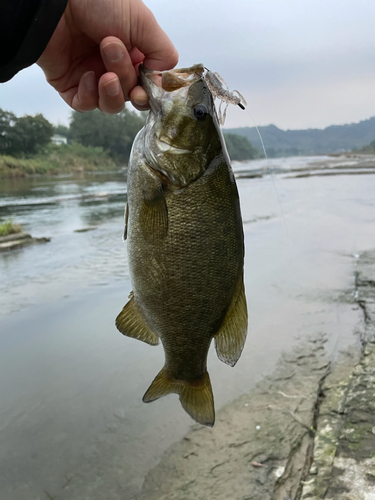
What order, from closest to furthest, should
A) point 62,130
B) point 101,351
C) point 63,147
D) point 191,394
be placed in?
point 191,394 → point 101,351 → point 63,147 → point 62,130

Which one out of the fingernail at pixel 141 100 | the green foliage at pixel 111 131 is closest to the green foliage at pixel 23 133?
the green foliage at pixel 111 131

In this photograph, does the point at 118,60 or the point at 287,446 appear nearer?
the point at 118,60

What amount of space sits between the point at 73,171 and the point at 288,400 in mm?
45370

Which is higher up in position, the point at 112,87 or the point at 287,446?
the point at 112,87

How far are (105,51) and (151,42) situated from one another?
13.8 inches

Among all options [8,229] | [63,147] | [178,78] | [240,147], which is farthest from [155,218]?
[240,147]

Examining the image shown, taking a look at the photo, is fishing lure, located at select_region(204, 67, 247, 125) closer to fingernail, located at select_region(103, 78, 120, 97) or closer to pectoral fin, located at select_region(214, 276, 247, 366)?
fingernail, located at select_region(103, 78, 120, 97)

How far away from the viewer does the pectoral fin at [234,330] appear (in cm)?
172

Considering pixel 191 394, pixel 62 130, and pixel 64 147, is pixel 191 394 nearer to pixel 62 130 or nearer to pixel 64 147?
pixel 64 147

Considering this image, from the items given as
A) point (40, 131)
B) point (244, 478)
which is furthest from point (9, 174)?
point (244, 478)

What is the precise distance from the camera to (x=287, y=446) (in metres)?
3.11

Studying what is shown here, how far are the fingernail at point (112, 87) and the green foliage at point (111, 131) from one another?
4954 centimetres

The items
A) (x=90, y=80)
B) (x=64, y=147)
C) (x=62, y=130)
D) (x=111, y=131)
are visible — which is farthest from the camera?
(x=62, y=130)

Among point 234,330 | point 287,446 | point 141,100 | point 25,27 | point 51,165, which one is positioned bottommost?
point 287,446
